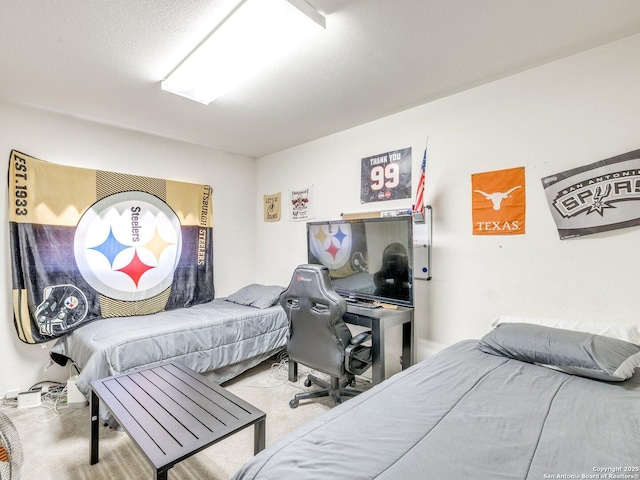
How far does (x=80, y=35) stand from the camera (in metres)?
1.68

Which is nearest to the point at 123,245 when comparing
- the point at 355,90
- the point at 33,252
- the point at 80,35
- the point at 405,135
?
the point at 33,252

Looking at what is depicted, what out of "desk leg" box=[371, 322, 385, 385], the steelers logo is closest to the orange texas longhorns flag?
"desk leg" box=[371, 322, 385, 385]

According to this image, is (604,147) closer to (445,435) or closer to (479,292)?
(479,292)

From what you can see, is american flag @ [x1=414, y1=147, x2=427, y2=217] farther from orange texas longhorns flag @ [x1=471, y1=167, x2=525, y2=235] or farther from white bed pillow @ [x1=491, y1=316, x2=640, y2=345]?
white bed pillow @ [x1=491, y1=316, x2=640, y2=345]

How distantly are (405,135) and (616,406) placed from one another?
2195mm

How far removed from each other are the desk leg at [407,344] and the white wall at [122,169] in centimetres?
229

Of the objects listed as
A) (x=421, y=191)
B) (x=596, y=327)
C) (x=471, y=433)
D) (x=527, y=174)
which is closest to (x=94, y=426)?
(x=471, y=433)

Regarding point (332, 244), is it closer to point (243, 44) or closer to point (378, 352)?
point (378, 352)

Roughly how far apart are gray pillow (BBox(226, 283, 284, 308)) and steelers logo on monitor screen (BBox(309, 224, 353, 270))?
648 millimetres

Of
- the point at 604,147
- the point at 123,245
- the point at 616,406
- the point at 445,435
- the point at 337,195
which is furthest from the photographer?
the point at 337,195

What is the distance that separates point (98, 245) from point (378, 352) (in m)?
2.65

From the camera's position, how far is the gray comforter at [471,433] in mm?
883

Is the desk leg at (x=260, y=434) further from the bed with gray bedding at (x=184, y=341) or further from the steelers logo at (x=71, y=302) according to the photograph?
the steelers logo at (x=71, y=302)

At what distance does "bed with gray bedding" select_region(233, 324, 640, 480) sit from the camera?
0.89m
